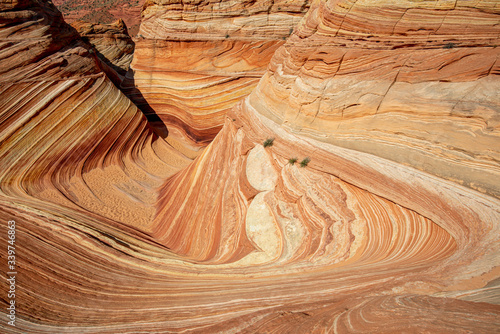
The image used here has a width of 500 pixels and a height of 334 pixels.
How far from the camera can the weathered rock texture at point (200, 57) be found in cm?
1320

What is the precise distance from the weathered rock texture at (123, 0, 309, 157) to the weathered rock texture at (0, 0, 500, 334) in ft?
15.1

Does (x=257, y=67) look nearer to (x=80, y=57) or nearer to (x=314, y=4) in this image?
(x=314, y=4)

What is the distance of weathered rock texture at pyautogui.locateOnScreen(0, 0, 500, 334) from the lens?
145 inches

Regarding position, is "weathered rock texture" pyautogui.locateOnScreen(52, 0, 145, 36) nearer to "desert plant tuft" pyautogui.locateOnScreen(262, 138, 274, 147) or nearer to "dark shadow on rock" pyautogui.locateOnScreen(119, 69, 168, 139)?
"dark shadow on rock" pyautogui.locateOnScreen(119, 69, 168, 139)

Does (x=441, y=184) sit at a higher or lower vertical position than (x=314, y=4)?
lower

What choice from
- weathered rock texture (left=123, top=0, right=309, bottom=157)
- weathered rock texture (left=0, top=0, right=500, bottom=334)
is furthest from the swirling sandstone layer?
weathered rock texture (left=123, top=0, right=309, bottom=157)

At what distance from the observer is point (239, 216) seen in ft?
23.2

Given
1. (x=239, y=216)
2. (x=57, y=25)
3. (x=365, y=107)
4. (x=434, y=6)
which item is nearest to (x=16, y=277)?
(x=239, y=216)

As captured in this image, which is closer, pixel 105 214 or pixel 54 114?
pixel 105 214

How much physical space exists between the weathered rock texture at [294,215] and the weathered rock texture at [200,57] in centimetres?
460

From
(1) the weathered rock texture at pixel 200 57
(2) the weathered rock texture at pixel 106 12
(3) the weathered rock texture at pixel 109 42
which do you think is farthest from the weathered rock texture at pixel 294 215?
(2) the weathered rock texture at pixel 106 12

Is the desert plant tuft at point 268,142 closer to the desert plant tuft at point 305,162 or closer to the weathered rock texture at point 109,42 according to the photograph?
the desert plant tuft at point 305,162

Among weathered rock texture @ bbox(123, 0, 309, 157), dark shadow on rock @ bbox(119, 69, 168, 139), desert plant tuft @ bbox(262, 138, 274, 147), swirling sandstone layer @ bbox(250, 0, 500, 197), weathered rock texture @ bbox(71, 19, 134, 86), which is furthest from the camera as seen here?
weathered rock texture @ bbox(71, 19, 134, 86)

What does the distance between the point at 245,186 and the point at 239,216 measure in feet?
2.41
